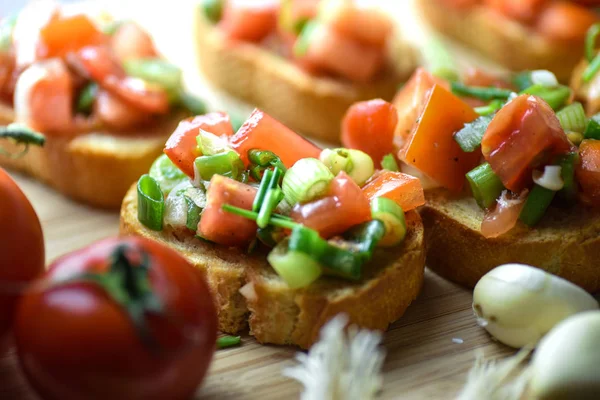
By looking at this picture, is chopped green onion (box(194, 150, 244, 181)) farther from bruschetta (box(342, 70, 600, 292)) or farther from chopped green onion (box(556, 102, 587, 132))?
chopped green onion (box(556, 102, 587, 132))

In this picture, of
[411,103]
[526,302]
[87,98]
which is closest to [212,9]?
[87,98]

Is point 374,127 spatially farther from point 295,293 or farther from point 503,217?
point 295,293

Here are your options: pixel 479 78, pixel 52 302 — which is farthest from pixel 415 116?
pixel 52 302

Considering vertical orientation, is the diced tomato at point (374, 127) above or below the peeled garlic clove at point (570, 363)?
above

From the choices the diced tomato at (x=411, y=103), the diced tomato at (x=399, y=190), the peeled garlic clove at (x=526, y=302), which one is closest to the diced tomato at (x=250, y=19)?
the diced tomato at (x=411, y=103)

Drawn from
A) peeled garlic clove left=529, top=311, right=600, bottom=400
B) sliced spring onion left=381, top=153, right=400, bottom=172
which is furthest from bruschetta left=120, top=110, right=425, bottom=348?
peeled garlic clove left=529, top=311, right=600, bottom=400

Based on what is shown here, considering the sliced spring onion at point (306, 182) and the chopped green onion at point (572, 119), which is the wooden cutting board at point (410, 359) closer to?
the sliced spring onion at point (306, 182)

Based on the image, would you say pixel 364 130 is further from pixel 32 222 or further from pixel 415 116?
pixel 32 222

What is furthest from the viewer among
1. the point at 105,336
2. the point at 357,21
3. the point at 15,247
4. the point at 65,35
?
the point at 357,21
